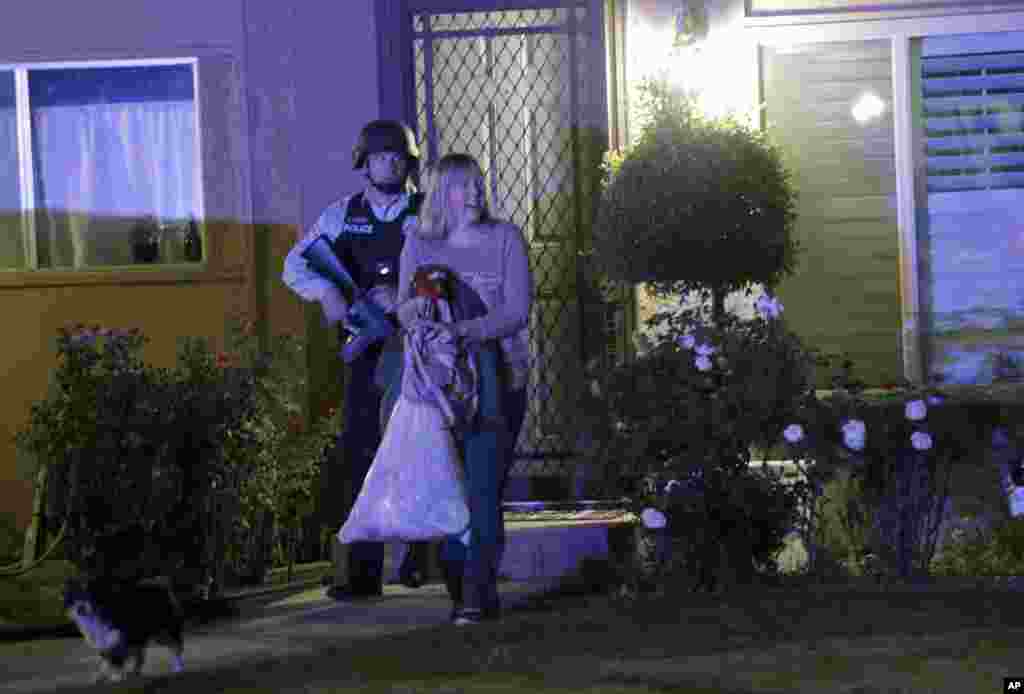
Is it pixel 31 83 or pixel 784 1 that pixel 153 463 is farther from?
pixel 784 1

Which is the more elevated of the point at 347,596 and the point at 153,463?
the point at 153,463

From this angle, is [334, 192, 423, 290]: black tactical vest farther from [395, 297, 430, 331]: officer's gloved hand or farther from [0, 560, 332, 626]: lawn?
[0, 560, 332, 626]: lawn

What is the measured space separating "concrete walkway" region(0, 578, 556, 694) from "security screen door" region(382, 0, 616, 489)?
1652mm

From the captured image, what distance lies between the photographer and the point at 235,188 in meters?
11.3

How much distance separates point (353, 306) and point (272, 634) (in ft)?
4.87

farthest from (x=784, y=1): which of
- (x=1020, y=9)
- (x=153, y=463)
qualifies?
(x=153, y=463)

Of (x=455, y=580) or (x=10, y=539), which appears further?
(x=10, y=539)

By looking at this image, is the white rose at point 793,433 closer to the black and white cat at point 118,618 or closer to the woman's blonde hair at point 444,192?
the woman's blonde hair at point 444,192

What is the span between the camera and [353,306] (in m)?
8.54

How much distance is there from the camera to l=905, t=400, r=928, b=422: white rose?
27.1ft

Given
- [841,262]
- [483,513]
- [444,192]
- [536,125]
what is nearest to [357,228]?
[444,192]

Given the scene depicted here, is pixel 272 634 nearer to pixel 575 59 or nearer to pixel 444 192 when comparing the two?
→ pixel 444 192

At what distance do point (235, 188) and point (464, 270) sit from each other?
3.84 meters

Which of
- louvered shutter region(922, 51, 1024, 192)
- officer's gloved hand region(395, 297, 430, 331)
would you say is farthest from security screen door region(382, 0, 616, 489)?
officer's gloved hand region(395, 297, 430, 331)
